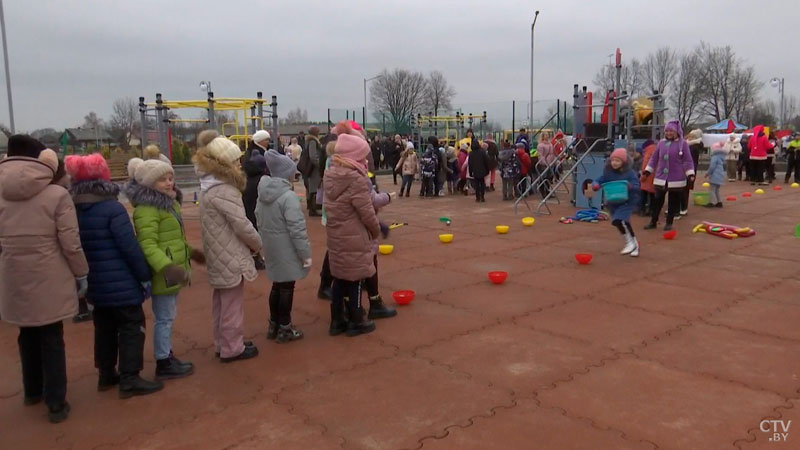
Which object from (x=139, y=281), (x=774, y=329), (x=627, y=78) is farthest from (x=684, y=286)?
(x=627, y=78)

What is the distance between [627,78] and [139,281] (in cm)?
5761

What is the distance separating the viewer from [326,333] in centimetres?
547

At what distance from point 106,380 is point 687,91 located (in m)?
59.1

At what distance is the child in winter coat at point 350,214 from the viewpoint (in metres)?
5.04

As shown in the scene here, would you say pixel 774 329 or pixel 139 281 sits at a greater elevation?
pixel 139 281

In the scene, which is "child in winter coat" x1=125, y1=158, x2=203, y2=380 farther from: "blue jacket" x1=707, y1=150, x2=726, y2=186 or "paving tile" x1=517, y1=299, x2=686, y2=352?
"blue jacket" x1=707, y1=150, x2=726, y2=186

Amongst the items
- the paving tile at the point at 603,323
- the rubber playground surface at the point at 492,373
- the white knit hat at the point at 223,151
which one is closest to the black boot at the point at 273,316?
the rubber playground surface at the point at 492,373

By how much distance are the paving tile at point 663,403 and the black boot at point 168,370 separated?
8.51ft

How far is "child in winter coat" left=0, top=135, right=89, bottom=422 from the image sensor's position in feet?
12.1

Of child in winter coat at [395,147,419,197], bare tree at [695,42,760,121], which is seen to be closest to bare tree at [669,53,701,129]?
bare tree at [695,42,760,121]

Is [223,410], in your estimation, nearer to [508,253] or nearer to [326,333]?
[326,333]

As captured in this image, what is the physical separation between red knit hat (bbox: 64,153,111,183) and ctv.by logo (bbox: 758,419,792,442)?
4.32 m

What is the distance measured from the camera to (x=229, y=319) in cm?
476

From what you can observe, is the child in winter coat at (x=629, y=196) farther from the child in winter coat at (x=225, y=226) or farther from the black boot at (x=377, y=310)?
the child in winter coat at (x=225, y=226)
